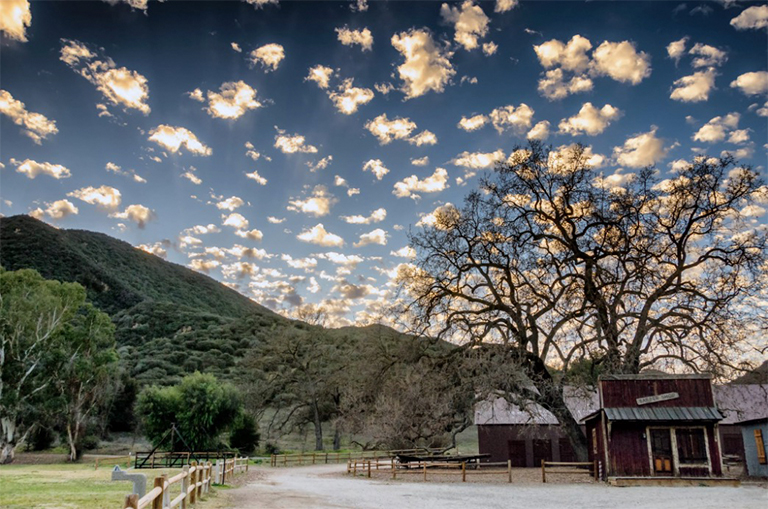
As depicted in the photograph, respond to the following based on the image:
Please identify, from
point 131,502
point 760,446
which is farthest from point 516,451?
point 131,502

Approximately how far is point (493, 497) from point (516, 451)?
18.9 metres

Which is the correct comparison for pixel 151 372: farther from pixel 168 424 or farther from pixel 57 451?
pixel 168 424

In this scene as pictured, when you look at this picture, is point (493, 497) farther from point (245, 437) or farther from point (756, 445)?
point (245, 437)

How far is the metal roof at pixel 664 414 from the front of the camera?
21.2 metres

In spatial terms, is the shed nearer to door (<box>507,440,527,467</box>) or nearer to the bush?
door (<box>507,440,527,467</box>)

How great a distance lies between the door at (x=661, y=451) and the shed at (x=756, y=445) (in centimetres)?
569

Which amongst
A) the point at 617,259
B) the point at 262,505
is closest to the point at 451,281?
the point at 617,259

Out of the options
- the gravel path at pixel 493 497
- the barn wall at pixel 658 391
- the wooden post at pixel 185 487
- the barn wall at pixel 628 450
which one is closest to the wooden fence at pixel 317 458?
the gravel path at pixel 493 497

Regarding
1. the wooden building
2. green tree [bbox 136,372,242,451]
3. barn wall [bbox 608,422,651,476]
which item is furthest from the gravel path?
green tree [bbox 136,372,242,451]

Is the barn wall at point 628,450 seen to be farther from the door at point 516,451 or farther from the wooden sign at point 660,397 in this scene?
the door at point 516,451

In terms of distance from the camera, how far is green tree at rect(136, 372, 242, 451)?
140 feet

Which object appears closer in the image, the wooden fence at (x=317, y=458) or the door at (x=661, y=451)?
the door at (x=661, y=451)

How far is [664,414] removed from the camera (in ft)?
70.6

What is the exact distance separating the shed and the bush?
35.4m
